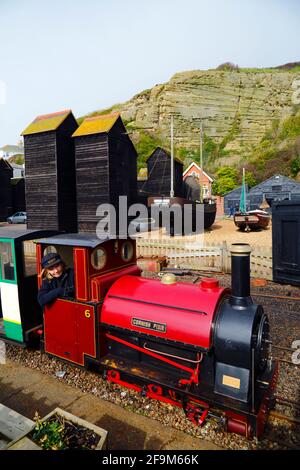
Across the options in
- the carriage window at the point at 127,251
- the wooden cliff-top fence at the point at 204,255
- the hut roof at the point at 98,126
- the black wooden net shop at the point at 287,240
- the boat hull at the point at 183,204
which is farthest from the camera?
the boat hull at the point at 183,204

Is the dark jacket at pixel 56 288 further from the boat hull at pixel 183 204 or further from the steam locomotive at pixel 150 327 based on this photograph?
the boat hull at pixel 183 204

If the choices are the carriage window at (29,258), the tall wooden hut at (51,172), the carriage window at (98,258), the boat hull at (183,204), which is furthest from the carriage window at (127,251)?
the boat hull at (183,204)

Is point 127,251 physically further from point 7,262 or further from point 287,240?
point 287,240

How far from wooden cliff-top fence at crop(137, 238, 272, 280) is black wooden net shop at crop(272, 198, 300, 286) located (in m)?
0.98

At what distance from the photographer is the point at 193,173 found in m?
53.4

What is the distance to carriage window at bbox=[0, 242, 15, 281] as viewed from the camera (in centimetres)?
584

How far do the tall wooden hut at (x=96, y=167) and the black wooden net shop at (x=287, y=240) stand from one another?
1371 centimetres

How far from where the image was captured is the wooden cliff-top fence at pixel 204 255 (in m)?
11.8

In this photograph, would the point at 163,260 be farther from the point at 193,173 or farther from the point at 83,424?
the point at 193,173

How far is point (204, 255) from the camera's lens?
13.6 meters

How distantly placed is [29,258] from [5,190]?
36.9 metres

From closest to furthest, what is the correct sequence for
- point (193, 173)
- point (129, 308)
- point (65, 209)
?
1. point (129, 308)
2. point (65, 209)
3. point (193, 173)

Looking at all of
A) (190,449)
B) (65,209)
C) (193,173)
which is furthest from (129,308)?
(193,173)

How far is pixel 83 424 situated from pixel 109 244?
2799 millimetres
